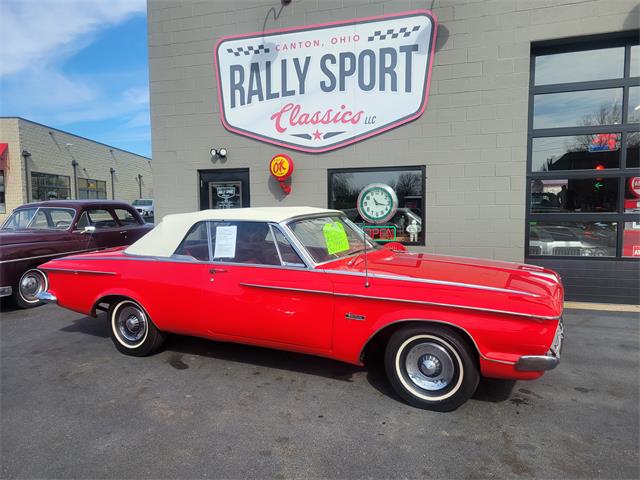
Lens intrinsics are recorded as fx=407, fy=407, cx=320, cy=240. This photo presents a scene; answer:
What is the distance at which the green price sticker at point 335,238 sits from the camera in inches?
148

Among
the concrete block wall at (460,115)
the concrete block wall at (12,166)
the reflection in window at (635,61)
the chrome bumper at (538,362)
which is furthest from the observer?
the concrete block wall at (12,166)

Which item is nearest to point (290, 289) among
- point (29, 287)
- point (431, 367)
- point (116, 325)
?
point (431, 367)

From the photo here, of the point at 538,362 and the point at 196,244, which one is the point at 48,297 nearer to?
the point at 196,244

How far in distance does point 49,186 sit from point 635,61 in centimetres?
2552

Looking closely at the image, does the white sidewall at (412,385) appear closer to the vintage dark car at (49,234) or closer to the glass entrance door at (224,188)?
the glass entrance door at (224,188)

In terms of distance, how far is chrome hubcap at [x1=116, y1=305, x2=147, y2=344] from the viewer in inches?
164

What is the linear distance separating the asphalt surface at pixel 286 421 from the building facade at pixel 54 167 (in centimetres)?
2063

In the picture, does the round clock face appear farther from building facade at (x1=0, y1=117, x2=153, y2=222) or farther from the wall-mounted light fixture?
building facade at (x1=0, y1=117, x2=153, y2=222)

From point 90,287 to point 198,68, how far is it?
16.5 ft

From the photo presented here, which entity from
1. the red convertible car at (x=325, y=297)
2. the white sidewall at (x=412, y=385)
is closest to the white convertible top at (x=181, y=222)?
the red convertible car at (x=325, y=297)

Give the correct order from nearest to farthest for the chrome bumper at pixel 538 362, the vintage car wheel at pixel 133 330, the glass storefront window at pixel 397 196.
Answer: the chrome bumper at pixel 538 362, the vintage car wheel at pixel 133 330, the glass storefront window at pixel 397 196

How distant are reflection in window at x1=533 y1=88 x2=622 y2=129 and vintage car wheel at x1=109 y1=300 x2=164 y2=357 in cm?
620

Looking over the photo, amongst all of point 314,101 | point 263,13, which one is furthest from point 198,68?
point 314,101

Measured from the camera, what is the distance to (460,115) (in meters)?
6.45
